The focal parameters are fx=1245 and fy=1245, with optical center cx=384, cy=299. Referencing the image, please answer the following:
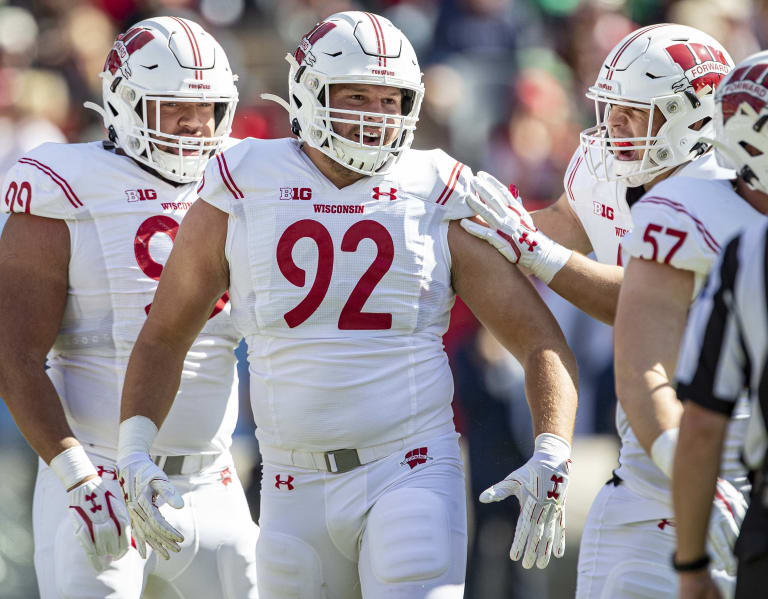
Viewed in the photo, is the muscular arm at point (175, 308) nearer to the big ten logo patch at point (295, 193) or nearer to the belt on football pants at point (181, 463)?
the big ten logo patch at point (295, 193)

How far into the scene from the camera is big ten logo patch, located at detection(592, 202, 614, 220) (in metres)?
3.89

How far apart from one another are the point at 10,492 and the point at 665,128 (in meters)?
3.64

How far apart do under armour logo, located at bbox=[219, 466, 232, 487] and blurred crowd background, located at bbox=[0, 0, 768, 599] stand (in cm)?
182

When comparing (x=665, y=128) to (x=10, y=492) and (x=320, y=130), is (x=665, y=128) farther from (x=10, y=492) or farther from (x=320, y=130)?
(x=10, y=492)

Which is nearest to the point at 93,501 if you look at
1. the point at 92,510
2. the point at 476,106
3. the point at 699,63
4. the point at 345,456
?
the point at 92,510

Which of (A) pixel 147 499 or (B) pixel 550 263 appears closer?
(A) pixel 147 499

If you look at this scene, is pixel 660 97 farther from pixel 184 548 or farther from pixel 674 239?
pixel 184 548

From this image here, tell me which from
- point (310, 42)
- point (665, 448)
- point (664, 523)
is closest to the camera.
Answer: point (665, 448)

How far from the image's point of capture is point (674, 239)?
8.98 feet

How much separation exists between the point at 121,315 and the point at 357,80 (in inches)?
40.1

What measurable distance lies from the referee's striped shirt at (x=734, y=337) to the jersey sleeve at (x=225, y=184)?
4.93ft

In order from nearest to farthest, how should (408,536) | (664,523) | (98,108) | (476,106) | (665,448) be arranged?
(665,448)
(664,523)
(408,536)
(98,108)
(476,106)

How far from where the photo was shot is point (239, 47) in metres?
8.28

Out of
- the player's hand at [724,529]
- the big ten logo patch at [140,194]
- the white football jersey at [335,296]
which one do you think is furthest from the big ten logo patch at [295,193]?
the player's hand at [724,529]
